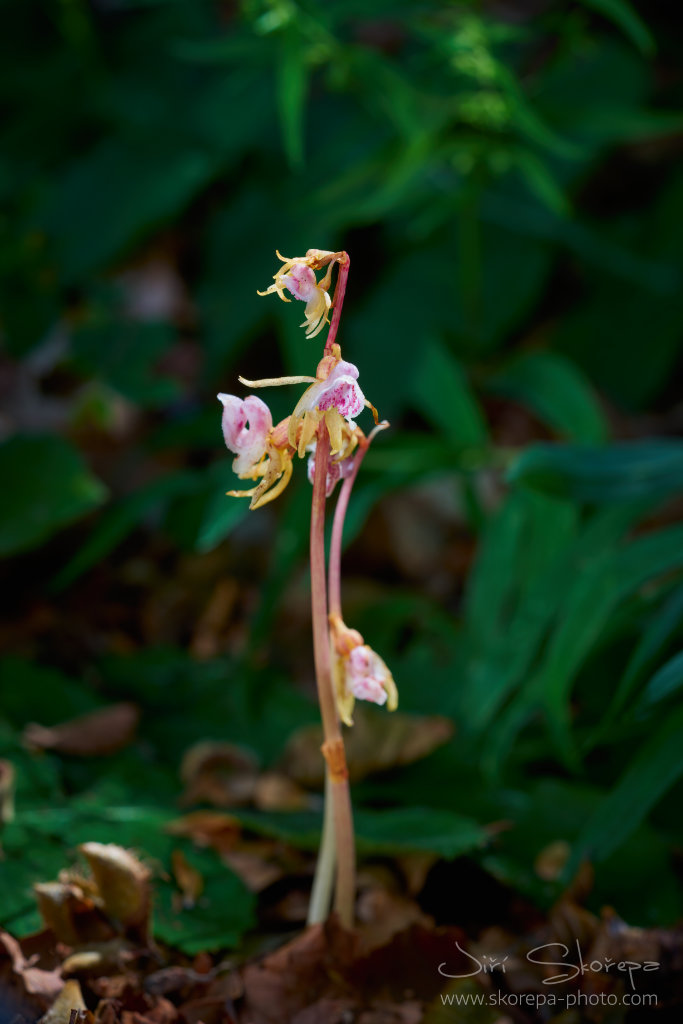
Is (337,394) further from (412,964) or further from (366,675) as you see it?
(412,964)

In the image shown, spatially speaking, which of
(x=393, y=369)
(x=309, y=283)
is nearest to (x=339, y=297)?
(x=309, y=283)

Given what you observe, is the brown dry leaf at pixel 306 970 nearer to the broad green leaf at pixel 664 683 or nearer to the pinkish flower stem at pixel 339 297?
the broad green leaf at pixel 664 683

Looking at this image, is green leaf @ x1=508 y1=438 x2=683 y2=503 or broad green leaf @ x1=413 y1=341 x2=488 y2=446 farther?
broad green leaf @ x1=413 y1=341 x2=488 y2=446

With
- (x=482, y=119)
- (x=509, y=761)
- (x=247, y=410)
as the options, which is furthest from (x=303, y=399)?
(x=482, y=119)

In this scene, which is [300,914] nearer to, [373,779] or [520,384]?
[373,779]

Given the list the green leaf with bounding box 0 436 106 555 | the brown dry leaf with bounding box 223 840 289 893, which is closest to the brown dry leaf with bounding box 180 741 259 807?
the brown dry leaf with bounding box 223 840 289 893

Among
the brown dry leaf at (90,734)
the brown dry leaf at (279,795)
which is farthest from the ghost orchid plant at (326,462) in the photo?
the brown dry leaf at (90,734)

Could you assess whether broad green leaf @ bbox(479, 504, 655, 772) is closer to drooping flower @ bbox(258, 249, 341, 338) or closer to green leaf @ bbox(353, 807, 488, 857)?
green leaf @ bbox(353, 807, 488, 857)
